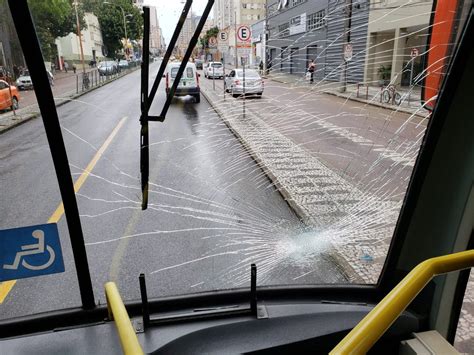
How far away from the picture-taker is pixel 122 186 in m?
2.05

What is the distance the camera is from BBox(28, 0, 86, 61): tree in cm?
111

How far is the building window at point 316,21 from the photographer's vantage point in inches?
62.3

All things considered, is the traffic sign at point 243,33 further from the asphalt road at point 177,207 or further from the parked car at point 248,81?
the asphalt road at point 177,207

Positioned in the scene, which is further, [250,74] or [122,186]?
[122,186]

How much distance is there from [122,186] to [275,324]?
106 centimetres

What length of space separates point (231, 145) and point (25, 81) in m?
1.14

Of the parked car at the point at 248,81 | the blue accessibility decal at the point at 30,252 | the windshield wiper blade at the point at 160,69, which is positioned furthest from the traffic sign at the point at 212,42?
the blue accessibility decal at the point at 30,252

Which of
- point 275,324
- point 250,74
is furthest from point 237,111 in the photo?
point 275,324

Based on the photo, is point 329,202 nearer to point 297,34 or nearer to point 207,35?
point 297,34

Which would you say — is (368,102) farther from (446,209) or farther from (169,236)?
(169,236)

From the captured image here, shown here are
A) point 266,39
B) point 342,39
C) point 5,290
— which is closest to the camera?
point 342,39

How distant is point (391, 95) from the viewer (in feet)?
5.37

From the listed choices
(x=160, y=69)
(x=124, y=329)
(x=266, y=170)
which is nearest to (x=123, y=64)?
(x=160, y=69)

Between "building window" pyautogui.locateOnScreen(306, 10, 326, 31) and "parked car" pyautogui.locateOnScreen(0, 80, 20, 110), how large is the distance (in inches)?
43.6
